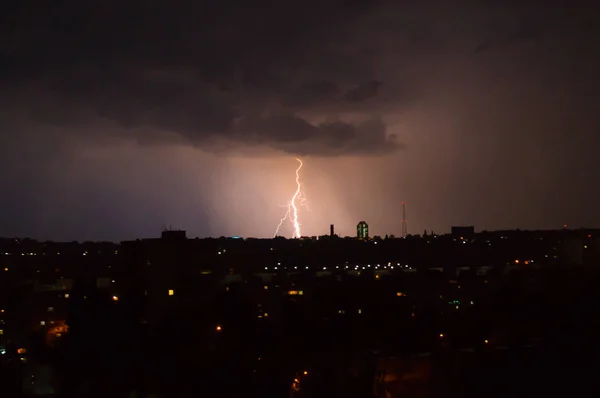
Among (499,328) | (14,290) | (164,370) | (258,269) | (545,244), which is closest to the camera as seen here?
(164,370)

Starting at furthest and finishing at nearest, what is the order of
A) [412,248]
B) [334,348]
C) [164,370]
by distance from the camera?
[412,248] < [334,348] < [164,370]

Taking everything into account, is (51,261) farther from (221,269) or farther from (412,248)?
(412,248)

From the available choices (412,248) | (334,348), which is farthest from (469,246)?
(334,348)

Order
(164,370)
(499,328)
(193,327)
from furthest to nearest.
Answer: (499,328), (193,327), (164,370)

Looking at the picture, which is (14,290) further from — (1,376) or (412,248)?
(412,248)

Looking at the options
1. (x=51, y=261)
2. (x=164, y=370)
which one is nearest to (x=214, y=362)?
(x=164, y=370)

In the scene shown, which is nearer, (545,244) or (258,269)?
(258,269)

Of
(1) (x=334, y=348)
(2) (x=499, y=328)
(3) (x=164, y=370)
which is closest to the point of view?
(3) (x=164, y=370)

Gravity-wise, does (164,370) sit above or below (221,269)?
below

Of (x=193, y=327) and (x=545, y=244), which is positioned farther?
(x=545, y=244)
